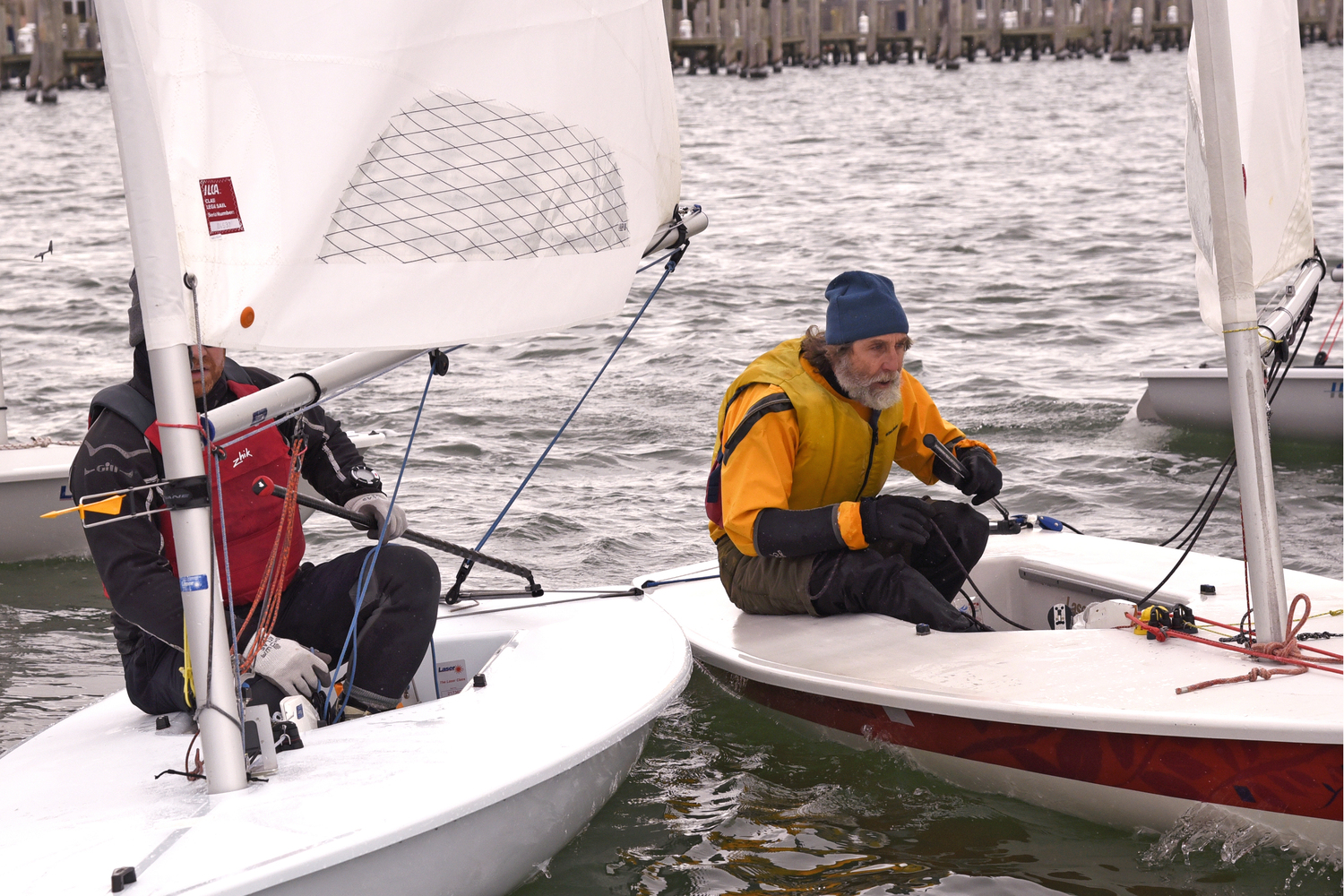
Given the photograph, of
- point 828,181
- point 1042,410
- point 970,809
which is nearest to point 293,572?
point 970,809

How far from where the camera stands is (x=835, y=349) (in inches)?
138

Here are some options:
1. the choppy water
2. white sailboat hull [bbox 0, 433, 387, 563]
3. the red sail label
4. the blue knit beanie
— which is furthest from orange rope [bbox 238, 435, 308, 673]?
white sailboat hull [bbox 0, 433, 387, 563]

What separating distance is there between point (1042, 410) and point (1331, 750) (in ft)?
16.5

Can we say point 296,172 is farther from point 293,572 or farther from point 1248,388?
point 1248,388

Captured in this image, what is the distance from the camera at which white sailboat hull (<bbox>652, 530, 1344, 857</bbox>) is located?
2637mm

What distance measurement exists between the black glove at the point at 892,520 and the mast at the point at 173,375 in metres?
1.54

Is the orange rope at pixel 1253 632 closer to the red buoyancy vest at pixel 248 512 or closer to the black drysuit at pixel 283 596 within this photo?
the black drysuit at pixel 283 596

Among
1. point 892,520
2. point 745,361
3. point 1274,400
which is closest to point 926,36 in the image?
point 745,361

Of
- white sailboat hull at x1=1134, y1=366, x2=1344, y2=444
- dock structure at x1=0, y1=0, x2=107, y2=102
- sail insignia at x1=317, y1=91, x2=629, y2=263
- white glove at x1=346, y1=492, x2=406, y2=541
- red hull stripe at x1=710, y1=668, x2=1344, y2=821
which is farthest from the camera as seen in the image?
dock structure at x1=0, y1=0, x2=107, y2=102

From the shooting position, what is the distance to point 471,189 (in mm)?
2572

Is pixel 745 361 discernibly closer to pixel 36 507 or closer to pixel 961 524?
pixel 36 507

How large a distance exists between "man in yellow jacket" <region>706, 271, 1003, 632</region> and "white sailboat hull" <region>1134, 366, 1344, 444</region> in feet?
9.35

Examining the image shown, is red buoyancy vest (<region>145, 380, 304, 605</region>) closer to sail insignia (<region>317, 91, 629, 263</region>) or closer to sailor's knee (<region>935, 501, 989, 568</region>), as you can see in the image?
A: sail insignia (<region>317, 91, 629, 263</region>)

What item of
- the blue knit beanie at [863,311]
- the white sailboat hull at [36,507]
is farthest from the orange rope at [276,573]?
the white sailboat hull at [36,507]
